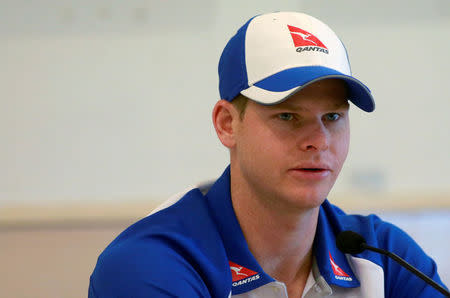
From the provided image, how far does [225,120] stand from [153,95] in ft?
3.44

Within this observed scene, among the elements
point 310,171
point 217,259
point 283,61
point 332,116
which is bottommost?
point 217,259

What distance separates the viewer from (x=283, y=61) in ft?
4.02

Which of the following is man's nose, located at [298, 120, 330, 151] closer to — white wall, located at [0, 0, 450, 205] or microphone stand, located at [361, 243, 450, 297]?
microphone stand, located at [361, 243, 450, 297]

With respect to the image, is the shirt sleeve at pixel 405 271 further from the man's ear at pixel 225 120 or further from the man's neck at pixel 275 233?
the man's ear at pixel 225 120

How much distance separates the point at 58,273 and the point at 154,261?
1286 millimetres

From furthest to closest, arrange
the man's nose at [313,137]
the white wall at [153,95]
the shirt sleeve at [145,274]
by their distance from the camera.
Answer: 1. the white wall at [153,95]
2. the man's nose at [313,137]
3. the shirt sleeve at [145,274]

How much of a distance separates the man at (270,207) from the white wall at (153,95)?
970 mm

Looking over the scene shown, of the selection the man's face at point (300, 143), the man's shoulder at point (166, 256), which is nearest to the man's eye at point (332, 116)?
the man's face at point (300, 143)

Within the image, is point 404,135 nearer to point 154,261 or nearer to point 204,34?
point 204,34

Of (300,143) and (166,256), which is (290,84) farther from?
(166,256)

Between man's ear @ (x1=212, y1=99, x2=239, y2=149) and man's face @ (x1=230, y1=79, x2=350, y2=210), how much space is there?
0.21 ft

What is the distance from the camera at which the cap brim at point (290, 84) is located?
3.82ft

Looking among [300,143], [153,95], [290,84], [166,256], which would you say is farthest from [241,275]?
[153,95]

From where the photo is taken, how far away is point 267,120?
1.22m
